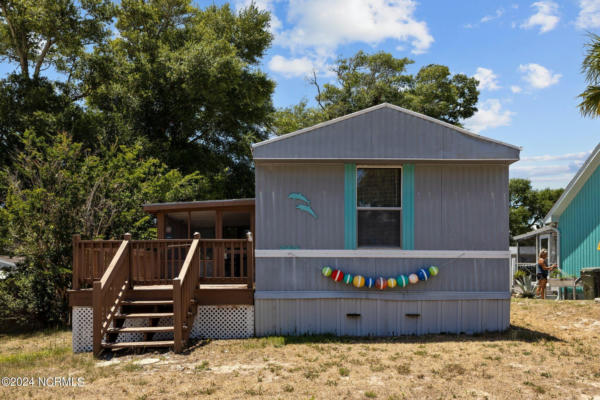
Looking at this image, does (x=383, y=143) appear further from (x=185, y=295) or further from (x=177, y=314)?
(x=177, y=314)

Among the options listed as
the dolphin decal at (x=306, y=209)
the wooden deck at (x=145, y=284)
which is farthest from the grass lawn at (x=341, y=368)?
the dolphin decal at (x=306, y=209)

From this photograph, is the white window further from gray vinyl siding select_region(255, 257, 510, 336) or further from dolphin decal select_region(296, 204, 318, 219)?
dolphin decal select_region(296, 204, 318, 219)

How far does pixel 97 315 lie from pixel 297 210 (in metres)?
3.52

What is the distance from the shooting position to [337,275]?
815cm

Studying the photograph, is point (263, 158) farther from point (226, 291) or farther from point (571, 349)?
point (571, 349)

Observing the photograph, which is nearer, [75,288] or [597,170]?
[75,288]

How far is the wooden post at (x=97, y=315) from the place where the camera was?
276 inches

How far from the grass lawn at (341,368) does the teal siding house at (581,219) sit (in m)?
6.76

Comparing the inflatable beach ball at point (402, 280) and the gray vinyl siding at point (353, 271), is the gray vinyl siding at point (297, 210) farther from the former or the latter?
the inflatable beach ball at point (402, 280)

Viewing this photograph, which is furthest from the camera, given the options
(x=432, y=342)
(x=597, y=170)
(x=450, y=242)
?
(x=597, y=170)

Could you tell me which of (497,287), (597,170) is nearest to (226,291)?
(497,287)

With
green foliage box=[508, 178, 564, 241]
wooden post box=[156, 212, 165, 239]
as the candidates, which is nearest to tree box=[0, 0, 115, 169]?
wooden post box=[156, 212, 165, 239]

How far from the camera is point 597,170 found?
14.4 metres

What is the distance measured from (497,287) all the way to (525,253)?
14.0 metres
